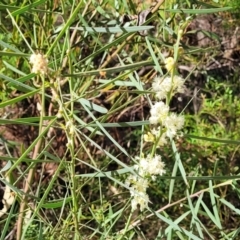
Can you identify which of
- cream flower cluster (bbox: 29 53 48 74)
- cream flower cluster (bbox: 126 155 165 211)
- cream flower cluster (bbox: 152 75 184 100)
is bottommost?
cream flower cluster (bbox: 126 155 165 211)

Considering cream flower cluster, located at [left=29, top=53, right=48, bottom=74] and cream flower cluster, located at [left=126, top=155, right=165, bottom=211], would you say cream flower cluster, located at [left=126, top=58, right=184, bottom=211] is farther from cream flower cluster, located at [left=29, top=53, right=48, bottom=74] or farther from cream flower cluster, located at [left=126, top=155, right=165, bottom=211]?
cream flower cluster, located at [left=29, top=53, right=48, bottom=74]

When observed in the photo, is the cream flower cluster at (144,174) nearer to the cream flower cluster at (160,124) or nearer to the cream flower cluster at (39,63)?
the cream flower cluster at (160,124)

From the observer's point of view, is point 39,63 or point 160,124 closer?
point 39,63

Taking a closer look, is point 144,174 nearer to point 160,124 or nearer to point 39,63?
point 160,124

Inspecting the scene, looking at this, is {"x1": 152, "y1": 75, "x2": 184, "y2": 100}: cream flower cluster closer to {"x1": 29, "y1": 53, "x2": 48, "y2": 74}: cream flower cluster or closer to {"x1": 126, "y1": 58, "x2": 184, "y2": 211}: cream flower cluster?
{"x1": 126, "y1": 58, "x2": 184, "y2": 211}: cream flower cluster

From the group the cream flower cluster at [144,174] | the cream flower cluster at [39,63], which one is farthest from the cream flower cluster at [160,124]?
the cream flower cluster at [39,63]

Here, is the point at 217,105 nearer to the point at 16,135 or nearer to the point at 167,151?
the point at 167,151

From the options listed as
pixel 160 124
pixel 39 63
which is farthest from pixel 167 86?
pixel 39 63

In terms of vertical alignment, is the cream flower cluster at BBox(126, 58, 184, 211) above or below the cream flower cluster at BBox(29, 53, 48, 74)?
below

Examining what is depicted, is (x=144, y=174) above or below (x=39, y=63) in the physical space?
below

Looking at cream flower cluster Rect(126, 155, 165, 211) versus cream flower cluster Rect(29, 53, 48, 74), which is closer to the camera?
cream flower cluster Rect(29, 53, 48, 74)

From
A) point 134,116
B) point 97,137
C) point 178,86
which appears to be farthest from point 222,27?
point 178,86

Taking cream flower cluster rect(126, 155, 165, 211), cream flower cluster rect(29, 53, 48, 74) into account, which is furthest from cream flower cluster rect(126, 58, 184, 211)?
cream flower cluster rect(29, 53, 48, 74)
